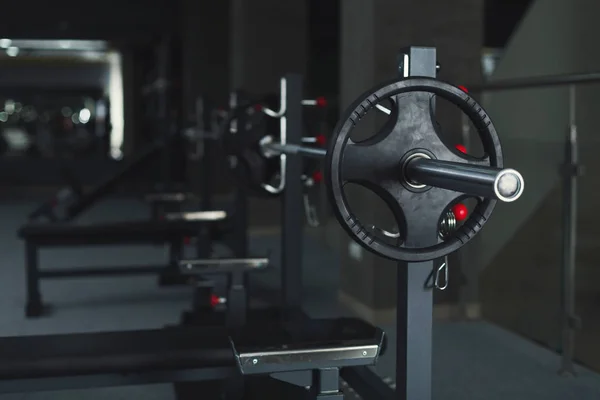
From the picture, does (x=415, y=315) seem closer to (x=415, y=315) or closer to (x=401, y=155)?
(x=415, y=315)

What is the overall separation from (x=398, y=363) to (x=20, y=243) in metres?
4.99

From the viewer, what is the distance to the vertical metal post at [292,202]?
2.37m

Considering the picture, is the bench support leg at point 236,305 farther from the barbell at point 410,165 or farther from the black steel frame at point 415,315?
the barbell at point 410,165

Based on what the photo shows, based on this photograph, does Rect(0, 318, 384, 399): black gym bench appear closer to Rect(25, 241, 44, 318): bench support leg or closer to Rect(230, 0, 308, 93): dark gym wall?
Rect(25, 241, 44, 318): bench support leg

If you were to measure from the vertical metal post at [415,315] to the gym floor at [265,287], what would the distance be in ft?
3.77

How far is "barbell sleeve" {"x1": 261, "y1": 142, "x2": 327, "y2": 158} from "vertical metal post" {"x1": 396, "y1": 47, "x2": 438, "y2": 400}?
38cm

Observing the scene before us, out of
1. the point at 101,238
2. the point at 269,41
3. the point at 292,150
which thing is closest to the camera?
the point at 292,150

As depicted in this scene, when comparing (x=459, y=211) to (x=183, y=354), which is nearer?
(x=459, y=211)

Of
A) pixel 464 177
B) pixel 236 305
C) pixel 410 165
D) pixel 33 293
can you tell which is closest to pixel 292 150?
pixel 236 305

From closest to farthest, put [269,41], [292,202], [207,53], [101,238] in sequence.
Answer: [292,202], [101,238], [269,41], [207,53]

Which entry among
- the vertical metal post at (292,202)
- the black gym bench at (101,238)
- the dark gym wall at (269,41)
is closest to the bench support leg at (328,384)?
the vertical metal post at (292,202)

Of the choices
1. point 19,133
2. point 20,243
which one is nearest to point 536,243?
point 20,243

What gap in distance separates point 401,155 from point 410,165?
3 cm

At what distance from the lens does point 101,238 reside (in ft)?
12.7
